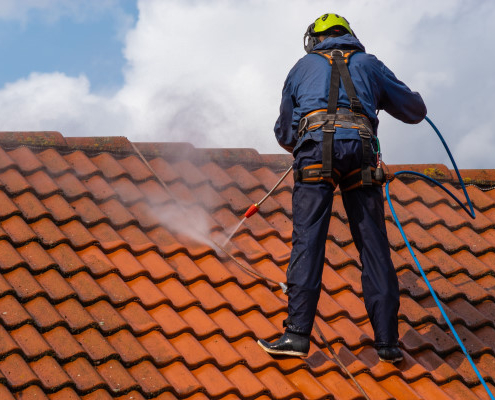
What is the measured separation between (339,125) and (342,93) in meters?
0.23

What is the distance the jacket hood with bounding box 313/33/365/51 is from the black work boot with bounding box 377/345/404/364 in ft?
6.23

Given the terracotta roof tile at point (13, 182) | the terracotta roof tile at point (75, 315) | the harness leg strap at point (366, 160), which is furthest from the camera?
the terracotta roof tile at point (13, 182)

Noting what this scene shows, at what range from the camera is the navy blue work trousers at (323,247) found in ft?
14.7

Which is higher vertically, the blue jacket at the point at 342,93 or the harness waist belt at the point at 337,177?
the blue jacket at the point at 342,93

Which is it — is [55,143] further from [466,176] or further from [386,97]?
[466,176]

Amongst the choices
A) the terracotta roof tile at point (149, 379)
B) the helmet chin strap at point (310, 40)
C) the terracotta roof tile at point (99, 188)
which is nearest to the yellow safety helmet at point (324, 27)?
the helmet chin strap at point (310, 40)

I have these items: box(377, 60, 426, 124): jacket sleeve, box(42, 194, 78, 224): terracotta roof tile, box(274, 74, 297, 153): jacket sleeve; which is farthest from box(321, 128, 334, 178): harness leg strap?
box(42, 194, 78, 224): terracotta roof tile

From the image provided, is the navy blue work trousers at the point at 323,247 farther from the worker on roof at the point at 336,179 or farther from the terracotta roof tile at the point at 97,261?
the terracotta roof tile at the point at 97,261

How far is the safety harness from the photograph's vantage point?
454 centimetres

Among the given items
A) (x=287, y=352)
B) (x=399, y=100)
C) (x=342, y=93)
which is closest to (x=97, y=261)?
(x=287, y=352)

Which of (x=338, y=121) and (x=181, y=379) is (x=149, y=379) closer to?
(x=181, y=379)

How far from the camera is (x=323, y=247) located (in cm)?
454

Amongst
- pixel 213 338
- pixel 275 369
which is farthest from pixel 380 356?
pixel 213 338

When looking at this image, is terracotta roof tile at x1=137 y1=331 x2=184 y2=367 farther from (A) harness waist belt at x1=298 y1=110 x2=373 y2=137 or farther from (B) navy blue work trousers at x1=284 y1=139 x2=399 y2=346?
(A) harness waist belt at x1=298 y1=110 x2=373 y2=137
